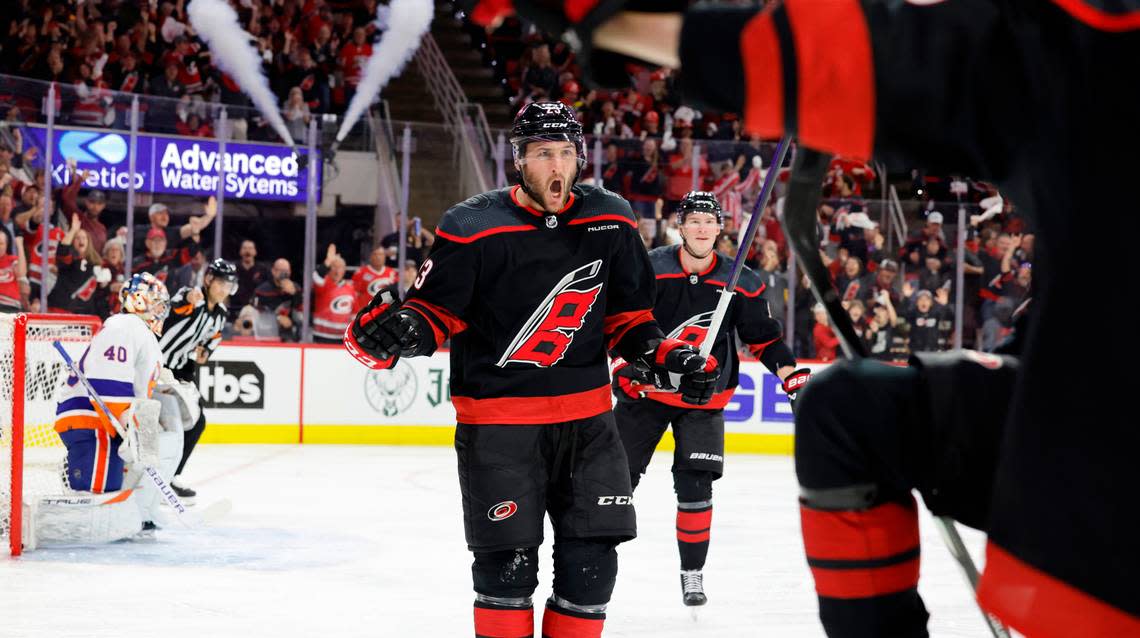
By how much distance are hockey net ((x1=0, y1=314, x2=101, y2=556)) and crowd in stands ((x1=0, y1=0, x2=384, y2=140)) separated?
19.2 ft

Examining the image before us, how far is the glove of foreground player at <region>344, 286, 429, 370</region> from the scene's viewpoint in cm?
288

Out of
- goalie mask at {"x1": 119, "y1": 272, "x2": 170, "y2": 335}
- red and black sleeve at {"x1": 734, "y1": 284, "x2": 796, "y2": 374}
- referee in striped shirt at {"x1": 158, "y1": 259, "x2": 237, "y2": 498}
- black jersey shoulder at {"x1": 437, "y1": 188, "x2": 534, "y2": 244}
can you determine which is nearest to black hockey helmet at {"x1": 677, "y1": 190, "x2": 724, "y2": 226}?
red and black sleeve at {"x1": 734, "y1": 284, "x2": 796, "y2": 374}

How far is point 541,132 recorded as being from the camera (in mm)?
2990

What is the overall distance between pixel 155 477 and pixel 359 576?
1126 mm

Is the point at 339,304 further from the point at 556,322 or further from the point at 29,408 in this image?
the point at 556,322

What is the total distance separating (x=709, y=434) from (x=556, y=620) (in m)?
2.01

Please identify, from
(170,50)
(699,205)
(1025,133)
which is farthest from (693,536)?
(170,50)

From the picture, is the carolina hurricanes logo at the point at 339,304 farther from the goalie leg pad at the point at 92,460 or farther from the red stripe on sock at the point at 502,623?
the red stripe on sock at the point at 502,623

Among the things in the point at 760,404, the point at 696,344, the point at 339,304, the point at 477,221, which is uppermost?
the point at 477,221

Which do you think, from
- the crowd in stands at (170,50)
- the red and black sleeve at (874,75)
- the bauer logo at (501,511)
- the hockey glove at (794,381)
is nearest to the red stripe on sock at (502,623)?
the bauer logo at (501,511)

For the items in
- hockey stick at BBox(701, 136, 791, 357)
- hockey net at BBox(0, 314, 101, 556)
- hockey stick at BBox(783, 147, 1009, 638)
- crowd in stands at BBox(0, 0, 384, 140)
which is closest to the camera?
hockey stick at BBox(783, 147, 1009, 638)

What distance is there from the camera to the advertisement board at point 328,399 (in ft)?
31.8

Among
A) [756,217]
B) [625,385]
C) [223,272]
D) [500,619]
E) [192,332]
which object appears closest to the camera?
[756,217]

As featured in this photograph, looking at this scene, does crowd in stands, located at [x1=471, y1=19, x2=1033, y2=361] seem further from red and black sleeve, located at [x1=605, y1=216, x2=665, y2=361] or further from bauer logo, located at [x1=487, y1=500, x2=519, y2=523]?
bauer logo, located at [x1=487, y1=500, x2=519, y2=523]
